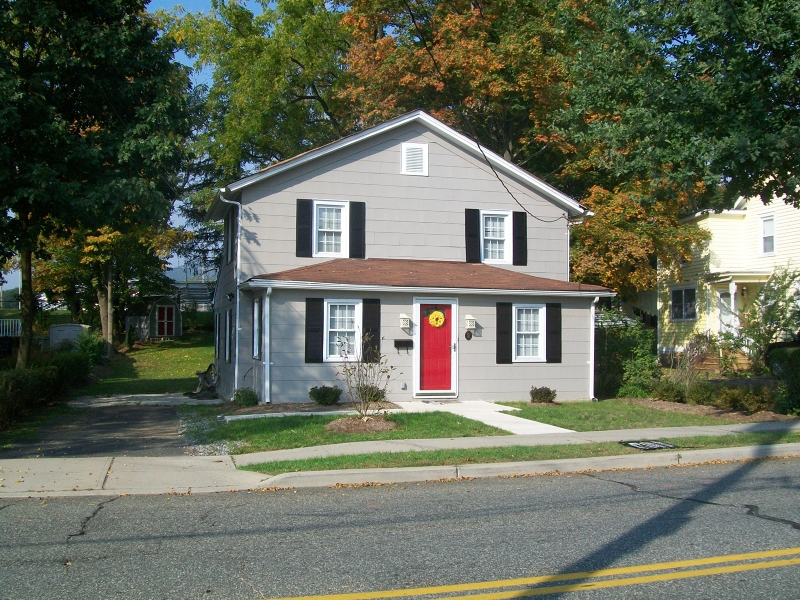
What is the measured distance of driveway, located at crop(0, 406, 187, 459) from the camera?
38.3 feet

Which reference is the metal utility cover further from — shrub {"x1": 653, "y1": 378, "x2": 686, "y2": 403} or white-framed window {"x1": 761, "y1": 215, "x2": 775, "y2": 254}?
white-framed window {"x1": 761, "y1": 215, "x2": 775, "y2": 254}

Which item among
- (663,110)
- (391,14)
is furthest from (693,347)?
(391,14)

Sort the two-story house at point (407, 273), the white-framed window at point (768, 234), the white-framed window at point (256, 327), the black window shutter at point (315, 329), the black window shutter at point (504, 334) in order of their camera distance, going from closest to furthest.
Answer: the black window shutter at point (315, 329), the two-story house at point (407, 273), the white-framed window at point (256, 327), the black window shutter at point (504, 334), the white-framed window at point (768, 234)

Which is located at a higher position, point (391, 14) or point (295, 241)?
point (391, 14)

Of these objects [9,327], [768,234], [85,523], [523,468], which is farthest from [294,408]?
[9,327]

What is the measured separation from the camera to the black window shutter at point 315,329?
1752 cm

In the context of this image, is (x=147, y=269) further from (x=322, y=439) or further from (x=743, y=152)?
(x=743, y=152)

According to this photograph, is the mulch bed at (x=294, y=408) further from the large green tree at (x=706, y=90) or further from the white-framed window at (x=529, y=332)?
the large green tree at (x=706, y=90)

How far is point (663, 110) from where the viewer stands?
1388 centimetres

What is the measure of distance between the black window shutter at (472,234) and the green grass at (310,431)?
5.90 meters

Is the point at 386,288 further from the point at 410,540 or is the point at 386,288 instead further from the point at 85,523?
the point at 410,540

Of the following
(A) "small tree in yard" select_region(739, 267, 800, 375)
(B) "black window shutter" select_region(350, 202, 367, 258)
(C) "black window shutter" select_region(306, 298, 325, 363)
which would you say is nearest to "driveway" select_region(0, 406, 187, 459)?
(C) "black window shutter" select_region(306, 298, 325, 363)

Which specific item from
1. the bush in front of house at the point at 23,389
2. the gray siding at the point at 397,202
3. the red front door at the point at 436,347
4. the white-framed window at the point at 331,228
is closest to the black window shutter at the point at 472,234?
the gray siding at the point at 397,202

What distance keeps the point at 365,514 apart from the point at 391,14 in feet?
88.7
